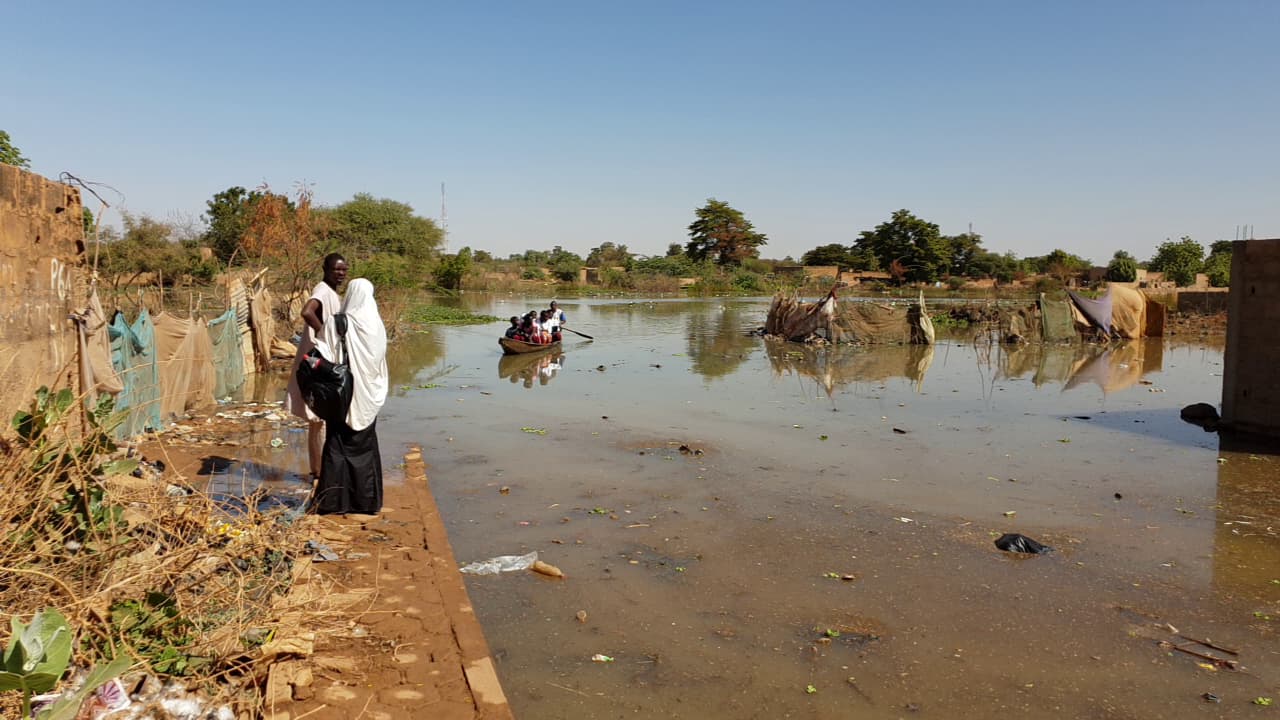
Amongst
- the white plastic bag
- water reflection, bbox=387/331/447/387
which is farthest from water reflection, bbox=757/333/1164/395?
the white plastic bag

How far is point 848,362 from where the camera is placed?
1792cm

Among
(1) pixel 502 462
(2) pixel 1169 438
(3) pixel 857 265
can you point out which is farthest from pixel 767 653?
(3) pixel 857 265

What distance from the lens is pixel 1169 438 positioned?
9.62m

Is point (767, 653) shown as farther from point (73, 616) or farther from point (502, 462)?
point (502, 462)

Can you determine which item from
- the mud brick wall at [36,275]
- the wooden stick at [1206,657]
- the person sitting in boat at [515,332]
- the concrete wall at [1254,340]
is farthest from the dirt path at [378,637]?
the person sitting in boat at [515,332]

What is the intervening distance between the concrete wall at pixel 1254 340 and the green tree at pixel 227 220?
29119mm

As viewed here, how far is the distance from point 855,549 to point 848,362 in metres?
12.6

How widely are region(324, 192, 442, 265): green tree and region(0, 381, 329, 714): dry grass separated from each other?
44.3m

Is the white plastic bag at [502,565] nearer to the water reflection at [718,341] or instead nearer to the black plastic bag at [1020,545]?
the black plastic bag at [1020,545]

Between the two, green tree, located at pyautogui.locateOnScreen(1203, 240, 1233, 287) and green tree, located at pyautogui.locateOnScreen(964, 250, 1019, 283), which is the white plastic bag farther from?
green tree, located at pyautogui.locateOnScreen(964, 250, 1019, 283)

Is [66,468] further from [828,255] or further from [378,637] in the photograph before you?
[828,255]

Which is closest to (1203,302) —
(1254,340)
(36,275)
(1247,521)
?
(1254,340)

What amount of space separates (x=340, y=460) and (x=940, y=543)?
159 inches

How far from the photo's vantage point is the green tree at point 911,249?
207 feet
